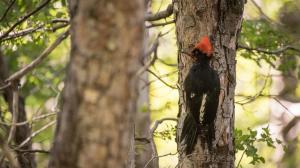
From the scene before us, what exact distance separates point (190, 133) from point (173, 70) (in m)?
6.33

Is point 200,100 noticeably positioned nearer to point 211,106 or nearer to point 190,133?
point 211,106

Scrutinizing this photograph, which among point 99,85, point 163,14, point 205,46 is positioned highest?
point 163,14

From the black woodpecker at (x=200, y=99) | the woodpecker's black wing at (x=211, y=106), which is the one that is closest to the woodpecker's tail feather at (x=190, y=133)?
the black woodpecker at (x=200, y=99)

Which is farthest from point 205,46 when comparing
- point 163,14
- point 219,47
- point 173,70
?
point 173,70

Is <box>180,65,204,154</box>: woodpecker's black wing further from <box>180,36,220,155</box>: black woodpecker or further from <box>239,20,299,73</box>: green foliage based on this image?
<box>239,20,299,73</box>: green foliage

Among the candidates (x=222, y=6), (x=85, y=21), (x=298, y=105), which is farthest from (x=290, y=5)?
(x=85, y=21)

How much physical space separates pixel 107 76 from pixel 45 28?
3302 mm

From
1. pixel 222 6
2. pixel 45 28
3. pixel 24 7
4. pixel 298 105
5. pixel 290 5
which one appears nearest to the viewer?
pixel 222 6

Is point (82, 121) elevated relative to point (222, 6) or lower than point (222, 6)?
→ lower

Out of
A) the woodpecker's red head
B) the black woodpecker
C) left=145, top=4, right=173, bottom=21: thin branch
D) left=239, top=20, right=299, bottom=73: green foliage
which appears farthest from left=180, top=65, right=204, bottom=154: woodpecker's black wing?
left=239, top=20, right=299, bottom=73: green foliage

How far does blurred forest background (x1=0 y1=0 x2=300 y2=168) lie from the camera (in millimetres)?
5766

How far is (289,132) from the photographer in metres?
14.0

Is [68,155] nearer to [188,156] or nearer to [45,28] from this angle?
[188,156]

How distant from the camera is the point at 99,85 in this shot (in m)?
2.75
